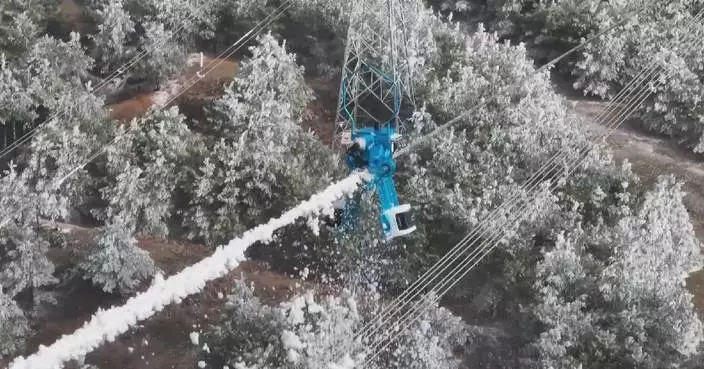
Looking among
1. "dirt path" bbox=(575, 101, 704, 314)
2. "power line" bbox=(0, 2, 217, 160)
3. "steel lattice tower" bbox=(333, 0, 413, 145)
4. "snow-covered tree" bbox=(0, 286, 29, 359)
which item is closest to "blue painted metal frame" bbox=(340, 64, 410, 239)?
"steel lattice tower" bbox=(333, 0, 413, 145)

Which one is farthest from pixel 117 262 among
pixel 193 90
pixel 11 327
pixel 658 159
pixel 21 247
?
pixel 658 159

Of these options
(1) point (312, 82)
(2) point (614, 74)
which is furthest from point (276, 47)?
(2) point (614, 74)

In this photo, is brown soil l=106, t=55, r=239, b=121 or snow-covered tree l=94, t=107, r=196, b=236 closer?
snow-covered tree l=94, t=107, r=196, b=236

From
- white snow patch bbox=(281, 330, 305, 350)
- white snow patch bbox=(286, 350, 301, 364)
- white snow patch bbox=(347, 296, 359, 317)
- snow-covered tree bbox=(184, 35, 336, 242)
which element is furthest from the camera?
snow-covered tree bbox=(184, 35, 336, 242)

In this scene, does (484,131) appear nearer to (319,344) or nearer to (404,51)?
(404,51)

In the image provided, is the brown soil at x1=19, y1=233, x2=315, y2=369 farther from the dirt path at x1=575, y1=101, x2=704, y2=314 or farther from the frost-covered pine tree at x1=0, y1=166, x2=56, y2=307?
the dirt path at x1=575, y1=101, x2=704, y2=314

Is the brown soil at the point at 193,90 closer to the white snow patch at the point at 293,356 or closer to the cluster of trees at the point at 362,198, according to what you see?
the cluster of trees at the point at 362,198
